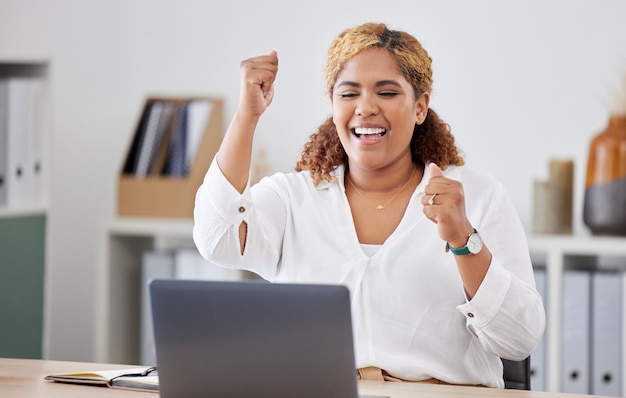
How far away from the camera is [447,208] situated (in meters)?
1.69

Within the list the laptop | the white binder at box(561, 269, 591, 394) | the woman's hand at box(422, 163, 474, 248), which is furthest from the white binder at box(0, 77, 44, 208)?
the laptop

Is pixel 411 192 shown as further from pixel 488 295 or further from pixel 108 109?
pixel 108 109

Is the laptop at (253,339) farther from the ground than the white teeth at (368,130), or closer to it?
closer to it

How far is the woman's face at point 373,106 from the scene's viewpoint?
1.94 meters

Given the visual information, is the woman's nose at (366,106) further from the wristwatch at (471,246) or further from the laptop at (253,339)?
the laptop at (253,339)

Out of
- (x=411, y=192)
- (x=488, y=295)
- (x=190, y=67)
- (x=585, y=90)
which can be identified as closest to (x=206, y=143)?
(x=190, y=67)

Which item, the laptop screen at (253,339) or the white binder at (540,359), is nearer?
the laptop screen at (253,339)

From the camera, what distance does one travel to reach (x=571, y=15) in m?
3.24

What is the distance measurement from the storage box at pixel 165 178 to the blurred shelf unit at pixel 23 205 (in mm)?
404

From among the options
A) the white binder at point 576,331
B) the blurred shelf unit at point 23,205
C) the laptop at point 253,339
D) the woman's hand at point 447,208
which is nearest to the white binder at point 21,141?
the blurred shelf unit at point 23,205

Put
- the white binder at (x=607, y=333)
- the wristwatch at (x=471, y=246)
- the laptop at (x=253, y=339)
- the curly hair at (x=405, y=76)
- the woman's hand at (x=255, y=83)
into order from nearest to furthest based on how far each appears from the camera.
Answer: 1. the laptop at (x=253, y=339)
2. the wristwatch at (x=471, y=246)
3. the woman's hand at (x=255, y=83)
4. the curly hair at (x=405, y=76)
5. the white binder at (x=607, y=333)

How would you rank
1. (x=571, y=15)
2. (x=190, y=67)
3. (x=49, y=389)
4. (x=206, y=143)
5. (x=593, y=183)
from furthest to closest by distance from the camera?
(x=190, y=67) < (x=206, y=143) < (x=571, y=15) < (x=593, y=183) < (x=49, y=389)

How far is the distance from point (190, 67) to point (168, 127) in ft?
1.00

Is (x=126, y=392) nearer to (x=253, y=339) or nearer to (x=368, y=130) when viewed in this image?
(x=253, y=339)
